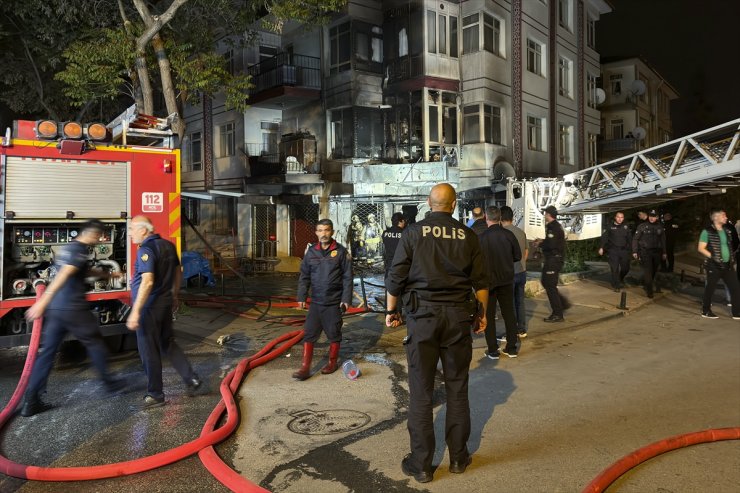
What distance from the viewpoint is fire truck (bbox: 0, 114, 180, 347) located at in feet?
20.5

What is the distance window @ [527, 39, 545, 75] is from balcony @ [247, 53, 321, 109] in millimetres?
8399

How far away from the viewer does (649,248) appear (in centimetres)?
1143

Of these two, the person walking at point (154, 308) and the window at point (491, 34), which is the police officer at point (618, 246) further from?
the window at point (491, 34)

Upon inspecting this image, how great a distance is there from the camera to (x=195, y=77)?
1230cm

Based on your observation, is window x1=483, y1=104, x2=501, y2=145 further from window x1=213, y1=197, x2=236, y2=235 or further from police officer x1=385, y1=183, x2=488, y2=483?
police officer x1=385, y1=183, x2=488, y2=483

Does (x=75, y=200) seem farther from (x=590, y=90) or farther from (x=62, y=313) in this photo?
(x=590, y=90)

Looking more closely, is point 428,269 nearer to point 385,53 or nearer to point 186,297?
point 186,297

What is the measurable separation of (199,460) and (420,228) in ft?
7.60

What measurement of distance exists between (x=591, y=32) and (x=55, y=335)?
29291 mm

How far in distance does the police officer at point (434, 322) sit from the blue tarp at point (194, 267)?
11.1 meters

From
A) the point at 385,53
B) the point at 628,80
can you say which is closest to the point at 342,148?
the point at 385,53

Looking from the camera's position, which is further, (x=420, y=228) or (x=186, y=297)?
(x=186, y=297)

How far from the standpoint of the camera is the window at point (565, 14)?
79.9ft

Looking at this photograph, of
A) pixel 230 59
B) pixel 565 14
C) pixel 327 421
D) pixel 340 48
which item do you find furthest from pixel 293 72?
pixel 327 421
